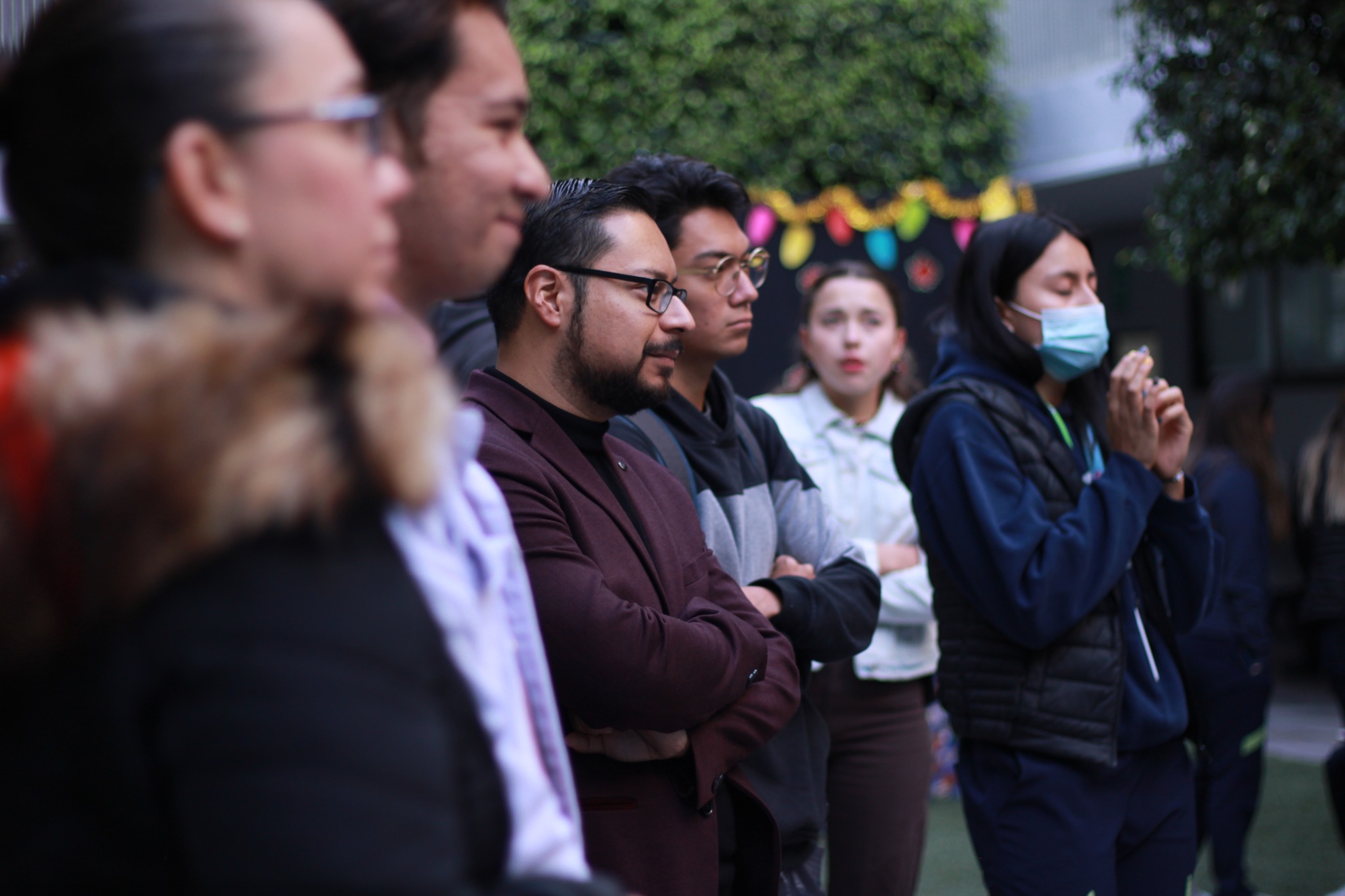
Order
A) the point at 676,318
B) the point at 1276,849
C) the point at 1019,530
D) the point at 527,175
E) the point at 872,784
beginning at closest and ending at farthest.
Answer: the point at 527,175 → the point at 676,318 → the point at 1019,530 → the point at 872,784 → the point at 1276,849

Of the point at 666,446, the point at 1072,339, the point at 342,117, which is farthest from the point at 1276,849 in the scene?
the point at 342,117

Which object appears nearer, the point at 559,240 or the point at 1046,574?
the point at 559,240

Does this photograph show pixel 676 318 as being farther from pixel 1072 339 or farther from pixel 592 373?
pixel 1072 339

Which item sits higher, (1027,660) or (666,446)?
(666,446)

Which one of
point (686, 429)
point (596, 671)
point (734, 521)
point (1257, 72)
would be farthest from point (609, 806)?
point (1257, 72)

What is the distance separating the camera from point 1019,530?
7.99 feet

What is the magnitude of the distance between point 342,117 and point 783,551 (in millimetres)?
1958

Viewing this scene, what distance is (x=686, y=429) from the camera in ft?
8.84

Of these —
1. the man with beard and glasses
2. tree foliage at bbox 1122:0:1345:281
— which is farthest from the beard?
tree foliage at bbox 1122:0:1345:281

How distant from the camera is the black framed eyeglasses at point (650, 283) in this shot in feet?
6.97

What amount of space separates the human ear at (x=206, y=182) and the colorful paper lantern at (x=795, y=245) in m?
6.99

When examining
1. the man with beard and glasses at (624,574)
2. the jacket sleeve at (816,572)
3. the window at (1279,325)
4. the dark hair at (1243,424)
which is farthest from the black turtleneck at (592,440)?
the window at (1279,325)

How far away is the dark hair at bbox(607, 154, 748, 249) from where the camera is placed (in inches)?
113

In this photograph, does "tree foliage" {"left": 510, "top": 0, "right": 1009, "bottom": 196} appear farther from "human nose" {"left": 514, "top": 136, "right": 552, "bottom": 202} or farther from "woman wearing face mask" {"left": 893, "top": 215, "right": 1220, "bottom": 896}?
"human nose" {"left": 514, "top": 136, "right": 552, "bottom": 202}
